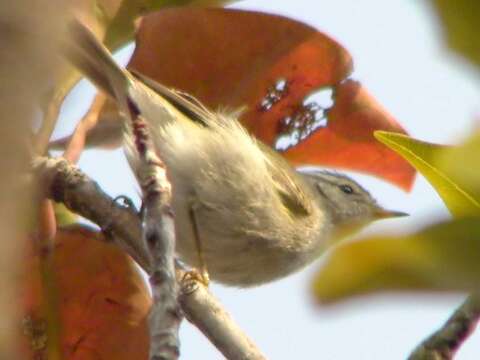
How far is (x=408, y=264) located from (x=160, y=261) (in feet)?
3.23

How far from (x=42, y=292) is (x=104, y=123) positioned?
1120 millimetres

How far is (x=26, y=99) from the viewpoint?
2.07 ft

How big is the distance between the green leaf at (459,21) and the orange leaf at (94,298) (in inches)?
81.1

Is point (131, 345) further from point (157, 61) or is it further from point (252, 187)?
point (252, 187)

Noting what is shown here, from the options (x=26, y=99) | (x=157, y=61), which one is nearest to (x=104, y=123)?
(x=157, y=61)

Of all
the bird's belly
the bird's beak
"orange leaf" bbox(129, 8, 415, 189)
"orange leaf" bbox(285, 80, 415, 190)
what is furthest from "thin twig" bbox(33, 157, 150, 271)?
the bird's beak

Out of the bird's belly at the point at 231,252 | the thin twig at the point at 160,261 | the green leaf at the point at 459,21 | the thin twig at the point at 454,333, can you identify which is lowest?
the bird's belly at the point at 231,252

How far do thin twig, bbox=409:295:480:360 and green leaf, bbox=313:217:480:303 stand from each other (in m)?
0.86

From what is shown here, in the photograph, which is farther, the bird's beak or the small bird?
the bird's beak

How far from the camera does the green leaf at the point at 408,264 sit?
0.83 m

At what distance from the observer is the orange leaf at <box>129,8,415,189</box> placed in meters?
3.18

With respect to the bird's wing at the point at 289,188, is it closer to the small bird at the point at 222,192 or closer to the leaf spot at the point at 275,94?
the small bird at the point at 222,192

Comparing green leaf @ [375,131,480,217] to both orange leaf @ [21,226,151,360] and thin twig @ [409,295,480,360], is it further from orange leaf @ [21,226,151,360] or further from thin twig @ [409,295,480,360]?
orange leaf @ [21,226,151,360]

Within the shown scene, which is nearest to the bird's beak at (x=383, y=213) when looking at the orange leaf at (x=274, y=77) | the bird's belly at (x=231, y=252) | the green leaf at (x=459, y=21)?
the bird's belly at (x=231, y=252)
